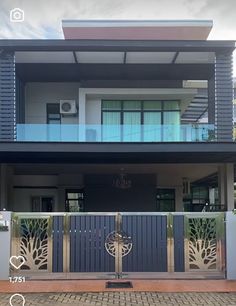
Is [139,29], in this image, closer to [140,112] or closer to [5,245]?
[140,112]

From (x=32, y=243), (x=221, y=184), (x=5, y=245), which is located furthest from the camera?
(x=221, y=184)

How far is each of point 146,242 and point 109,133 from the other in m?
6.81

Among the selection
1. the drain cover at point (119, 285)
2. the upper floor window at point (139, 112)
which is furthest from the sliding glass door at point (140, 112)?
the drain cover at point (119, 285)

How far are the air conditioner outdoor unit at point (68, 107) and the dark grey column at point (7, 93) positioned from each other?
3.22m

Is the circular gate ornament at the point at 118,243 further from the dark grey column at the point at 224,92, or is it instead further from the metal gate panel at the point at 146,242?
the dark grey column at the point at 224,92

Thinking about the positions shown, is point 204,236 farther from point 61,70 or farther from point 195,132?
point 61,70

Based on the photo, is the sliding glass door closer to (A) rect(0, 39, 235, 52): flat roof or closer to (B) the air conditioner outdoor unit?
(B) the air conditioner outdoor unit

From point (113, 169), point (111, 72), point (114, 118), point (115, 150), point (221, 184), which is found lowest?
point (221, 184)

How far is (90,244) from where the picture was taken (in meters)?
10.2

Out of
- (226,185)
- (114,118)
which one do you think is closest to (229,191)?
(226,185)

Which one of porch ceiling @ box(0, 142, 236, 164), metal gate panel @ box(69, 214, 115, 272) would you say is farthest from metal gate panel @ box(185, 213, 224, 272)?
porch ceiling @ box(0, 142, 236, 164)

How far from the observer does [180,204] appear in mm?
23109

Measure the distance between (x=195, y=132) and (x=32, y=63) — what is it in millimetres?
7593

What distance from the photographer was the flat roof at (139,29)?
67.9ft
